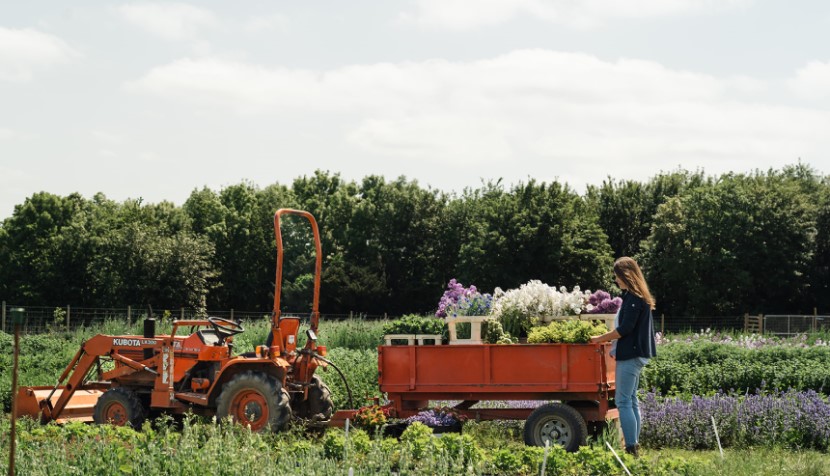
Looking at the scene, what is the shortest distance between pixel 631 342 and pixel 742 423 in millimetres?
2651

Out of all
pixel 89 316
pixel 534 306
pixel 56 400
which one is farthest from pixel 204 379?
pixel 89 316

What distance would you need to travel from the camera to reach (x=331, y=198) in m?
63.2

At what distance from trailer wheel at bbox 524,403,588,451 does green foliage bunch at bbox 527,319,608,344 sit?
2.65ft

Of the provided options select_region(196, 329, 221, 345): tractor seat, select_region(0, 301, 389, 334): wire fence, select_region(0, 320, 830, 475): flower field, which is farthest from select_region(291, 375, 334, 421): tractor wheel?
select_region(0, 301, 389, 334): wire fence

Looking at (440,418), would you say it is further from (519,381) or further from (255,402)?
(255,402)

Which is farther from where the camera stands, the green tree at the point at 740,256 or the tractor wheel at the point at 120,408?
the green tree at the point at 740,256

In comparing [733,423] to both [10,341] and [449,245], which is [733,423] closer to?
[10,341]

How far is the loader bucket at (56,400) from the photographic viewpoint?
1268 cm

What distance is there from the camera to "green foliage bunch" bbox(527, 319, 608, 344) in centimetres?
1092

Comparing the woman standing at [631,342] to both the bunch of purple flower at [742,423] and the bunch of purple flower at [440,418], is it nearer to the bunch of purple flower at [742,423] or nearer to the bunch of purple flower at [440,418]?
the bunch of purple flower at [742,423]

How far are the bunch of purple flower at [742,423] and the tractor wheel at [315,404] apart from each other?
3750 mm

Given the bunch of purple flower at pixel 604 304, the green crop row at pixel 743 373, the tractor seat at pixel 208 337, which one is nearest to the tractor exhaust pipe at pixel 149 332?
the tractor seat at pixel 208 337

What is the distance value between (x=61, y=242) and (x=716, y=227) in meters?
33.2

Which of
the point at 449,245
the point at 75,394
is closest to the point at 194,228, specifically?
the point at 449,245
